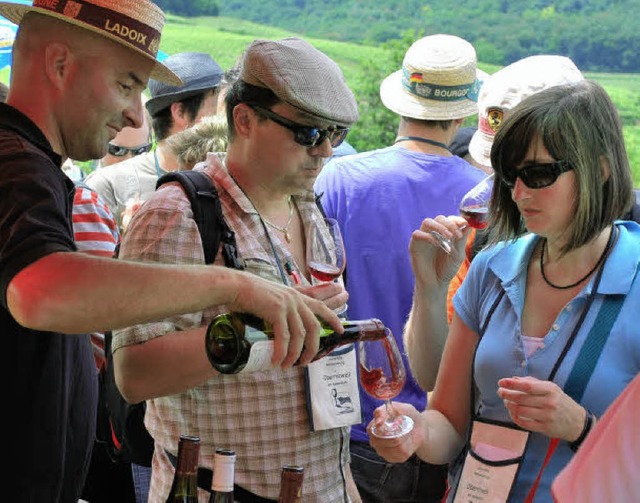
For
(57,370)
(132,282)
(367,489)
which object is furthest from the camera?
(367,489)

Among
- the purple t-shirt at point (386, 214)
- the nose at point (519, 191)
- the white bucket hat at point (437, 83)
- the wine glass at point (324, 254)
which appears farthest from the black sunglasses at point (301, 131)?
the white bucket hat at point (437, 83)

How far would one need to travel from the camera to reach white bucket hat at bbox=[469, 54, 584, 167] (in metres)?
3.47

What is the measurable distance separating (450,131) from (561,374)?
1.97 metres

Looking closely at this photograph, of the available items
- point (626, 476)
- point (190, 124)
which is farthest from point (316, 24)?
point (626, 476)

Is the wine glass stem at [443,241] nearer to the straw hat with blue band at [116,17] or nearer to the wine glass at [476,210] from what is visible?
the wine glass at [476,210]

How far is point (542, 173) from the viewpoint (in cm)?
250

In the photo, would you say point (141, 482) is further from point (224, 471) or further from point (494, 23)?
point (494, 23)

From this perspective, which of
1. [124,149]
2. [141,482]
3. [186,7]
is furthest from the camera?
[186,7]

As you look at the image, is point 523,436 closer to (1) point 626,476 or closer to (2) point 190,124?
(1) point 626,476

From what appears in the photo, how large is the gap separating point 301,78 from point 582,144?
29.4 inches

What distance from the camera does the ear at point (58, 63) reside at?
229cm

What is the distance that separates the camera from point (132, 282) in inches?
67.7

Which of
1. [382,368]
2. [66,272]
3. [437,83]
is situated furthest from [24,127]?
[437,83]

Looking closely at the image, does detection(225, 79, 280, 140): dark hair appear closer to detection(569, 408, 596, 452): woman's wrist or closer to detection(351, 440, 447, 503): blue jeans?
detection(569, 408, 596, 452): woman's wrist
